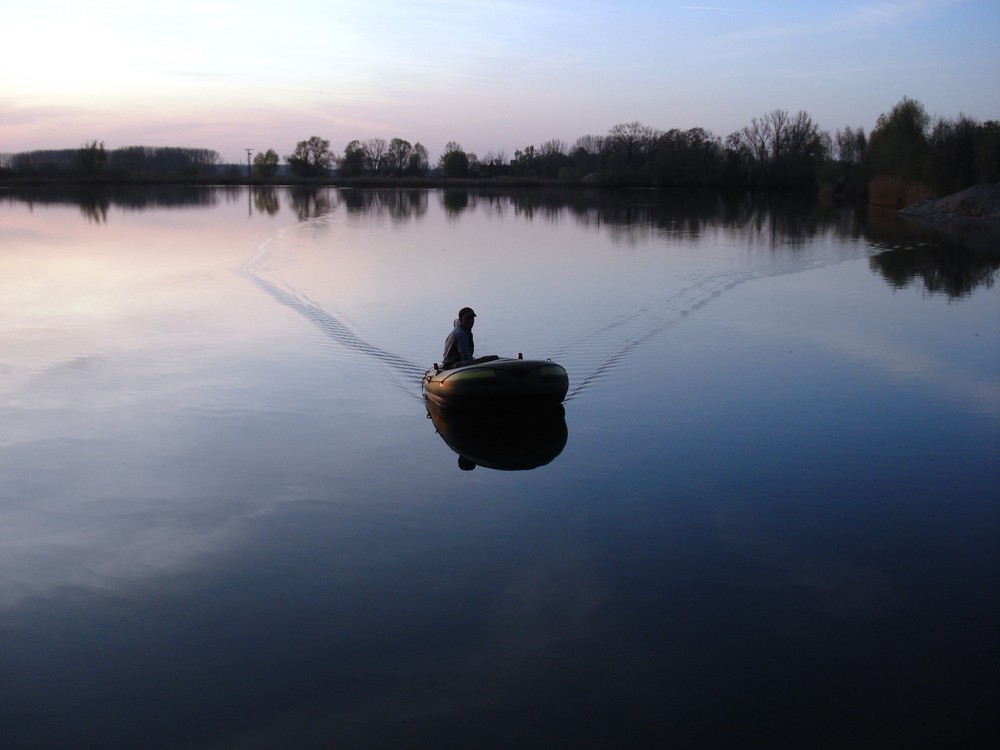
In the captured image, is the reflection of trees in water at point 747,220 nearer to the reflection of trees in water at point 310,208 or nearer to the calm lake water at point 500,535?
the reflection of trees in water at point 310,208

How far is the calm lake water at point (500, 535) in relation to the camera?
18.4 ft

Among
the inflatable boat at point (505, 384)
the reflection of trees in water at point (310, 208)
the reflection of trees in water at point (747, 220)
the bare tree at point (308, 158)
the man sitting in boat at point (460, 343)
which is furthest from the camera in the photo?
the bare tree at point (308, 158)

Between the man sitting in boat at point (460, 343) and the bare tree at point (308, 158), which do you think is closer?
the man sitting in boat at point (460, 343)

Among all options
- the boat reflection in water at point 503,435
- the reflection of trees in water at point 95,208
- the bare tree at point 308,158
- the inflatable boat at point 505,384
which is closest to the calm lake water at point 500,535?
the boat reflection in water at point 503,435

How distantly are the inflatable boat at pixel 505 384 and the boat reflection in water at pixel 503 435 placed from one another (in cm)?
26

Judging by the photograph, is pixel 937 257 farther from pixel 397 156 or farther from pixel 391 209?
pixel 397 156

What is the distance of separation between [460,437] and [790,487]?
12.8 ft

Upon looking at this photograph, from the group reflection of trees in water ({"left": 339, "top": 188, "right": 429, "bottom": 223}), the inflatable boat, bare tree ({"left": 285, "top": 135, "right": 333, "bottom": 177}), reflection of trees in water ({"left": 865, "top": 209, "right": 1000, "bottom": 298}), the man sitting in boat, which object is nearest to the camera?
the inflatable boat

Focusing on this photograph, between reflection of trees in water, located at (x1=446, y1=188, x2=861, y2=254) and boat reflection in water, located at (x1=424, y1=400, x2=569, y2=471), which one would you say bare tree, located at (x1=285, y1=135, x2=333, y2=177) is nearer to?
reflection of trees in water, located at (x1=446, y1=188, x2=861, y2=254)

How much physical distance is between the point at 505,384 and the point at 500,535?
10.4 feet

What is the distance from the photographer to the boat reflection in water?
1035 cm

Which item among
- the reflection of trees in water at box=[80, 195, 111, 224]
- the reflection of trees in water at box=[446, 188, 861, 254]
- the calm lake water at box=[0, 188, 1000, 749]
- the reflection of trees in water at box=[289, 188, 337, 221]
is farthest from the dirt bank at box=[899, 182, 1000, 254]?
the reflection of trees in water at box=[80, 195, 111, 224]

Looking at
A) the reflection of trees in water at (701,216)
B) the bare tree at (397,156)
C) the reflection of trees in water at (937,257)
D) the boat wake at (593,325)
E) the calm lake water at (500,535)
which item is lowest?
the calm lake water at (500,535)

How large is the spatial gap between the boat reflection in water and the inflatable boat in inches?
10.3
